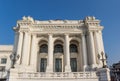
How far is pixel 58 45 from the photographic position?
107ft

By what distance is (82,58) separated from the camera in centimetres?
2828

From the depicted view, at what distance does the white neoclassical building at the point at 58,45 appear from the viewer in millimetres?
26953

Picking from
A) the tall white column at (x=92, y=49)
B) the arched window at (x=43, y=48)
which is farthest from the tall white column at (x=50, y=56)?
the tall white column at (x=92, y=49)

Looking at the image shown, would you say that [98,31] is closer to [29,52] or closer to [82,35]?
[82,35]

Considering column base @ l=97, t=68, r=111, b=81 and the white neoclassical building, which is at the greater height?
the white neoclassical building

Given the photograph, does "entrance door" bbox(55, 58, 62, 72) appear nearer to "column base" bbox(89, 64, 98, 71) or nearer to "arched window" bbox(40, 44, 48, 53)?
"arched window" bbox(40, 44, 48, 53)

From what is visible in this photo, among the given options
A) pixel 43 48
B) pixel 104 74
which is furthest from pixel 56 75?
pixel 43 48

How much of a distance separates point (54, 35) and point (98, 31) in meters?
8.53

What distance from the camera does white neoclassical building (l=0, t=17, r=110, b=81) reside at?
1061 inches

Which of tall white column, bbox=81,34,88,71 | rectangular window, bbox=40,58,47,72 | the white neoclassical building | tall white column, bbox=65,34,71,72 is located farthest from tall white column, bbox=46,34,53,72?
tall white column, bbox=81,34,88,71

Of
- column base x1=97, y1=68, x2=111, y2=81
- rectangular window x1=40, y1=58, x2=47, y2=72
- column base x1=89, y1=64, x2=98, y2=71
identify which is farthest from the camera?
rectangular window x1=40, y1=58, x2=47, y2=72

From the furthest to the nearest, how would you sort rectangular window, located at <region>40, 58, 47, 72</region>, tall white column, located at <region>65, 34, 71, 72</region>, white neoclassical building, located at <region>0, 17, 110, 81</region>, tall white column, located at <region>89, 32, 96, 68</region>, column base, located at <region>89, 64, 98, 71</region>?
rectangular window, located at <region>40, 58, 47, 72</region> → white neoclassical building, located at <region>0, 17, 110, 81</region> → tall white column, located at <region>65, 34, 71, 72</region> → tall white column, located at <region>89, 32, 96, 68</region> → column base, located at <region>89, 64, 98, 71</region>

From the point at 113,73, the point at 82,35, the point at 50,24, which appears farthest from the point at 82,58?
the point at 113,73

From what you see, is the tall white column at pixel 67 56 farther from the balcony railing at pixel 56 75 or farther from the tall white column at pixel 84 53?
the balcony railing at pixel 56 75
